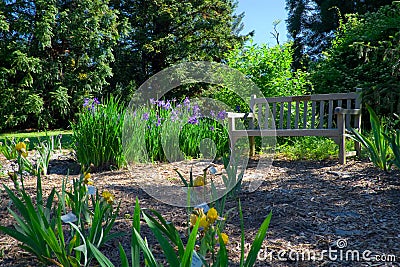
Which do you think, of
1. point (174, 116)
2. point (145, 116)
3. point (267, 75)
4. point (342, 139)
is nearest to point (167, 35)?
point (267, 75)

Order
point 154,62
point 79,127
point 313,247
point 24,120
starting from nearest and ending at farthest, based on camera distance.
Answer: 1. point 313,247
2. point 79,127
3. point 24,120
4. point 154,62

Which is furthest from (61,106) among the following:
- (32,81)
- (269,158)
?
(269,158)

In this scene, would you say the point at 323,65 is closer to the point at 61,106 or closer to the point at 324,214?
the point at 324,214

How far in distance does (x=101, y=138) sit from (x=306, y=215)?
7.57 feet

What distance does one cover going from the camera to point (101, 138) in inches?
144

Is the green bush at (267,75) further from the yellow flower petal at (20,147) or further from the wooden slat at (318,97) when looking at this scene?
the yellow flower petal at (20,147)

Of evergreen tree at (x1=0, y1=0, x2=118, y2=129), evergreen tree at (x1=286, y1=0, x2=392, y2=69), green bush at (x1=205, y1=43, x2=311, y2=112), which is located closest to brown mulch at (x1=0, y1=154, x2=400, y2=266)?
green bush at (x1=205, y1=43, x2=311, y2=112)

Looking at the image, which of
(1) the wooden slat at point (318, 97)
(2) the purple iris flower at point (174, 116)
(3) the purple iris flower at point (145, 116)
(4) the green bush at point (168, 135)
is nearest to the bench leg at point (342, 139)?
(1) the wooden slat at point (318, 97)

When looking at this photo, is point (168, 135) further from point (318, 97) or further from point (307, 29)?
point (307, 29)

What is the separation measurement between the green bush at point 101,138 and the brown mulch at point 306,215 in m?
0.53

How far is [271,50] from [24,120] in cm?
845

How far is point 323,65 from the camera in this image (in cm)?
770

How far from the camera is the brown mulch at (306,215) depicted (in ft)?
5.12

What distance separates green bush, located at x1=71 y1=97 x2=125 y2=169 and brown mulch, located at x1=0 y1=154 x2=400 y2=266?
0.53 m
